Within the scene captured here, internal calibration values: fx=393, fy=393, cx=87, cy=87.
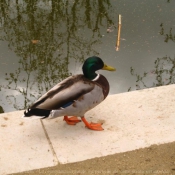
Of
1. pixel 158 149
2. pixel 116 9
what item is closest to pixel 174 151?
pixel 158 149

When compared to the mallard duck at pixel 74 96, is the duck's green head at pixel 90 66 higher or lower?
higher

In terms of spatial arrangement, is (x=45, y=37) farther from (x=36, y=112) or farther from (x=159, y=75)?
(x=36, y=112)

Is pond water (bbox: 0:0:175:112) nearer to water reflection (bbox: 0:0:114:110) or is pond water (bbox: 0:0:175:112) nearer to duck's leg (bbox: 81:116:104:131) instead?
water reflection (bbox: 0:0:114:110)

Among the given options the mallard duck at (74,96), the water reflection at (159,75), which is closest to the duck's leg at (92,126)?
the mallard duck at (74,96)

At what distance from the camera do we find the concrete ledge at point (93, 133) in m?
3.31

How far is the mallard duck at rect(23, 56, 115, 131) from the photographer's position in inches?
132

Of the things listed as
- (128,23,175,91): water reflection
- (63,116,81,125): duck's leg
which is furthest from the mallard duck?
(128,23,175,91): water reflection

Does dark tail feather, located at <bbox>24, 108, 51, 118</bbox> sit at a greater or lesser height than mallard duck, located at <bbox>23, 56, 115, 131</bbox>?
lesser

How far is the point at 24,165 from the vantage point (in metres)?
3.23

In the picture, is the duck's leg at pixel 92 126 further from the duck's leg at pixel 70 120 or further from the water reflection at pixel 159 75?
the water reflection at pixel 159 75

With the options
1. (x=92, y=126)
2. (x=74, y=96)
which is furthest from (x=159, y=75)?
(x=74, y=96)

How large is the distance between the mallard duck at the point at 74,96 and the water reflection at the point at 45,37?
1155mm

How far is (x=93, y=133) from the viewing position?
11.8ft

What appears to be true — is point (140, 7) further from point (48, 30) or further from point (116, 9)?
point (48, 30)
